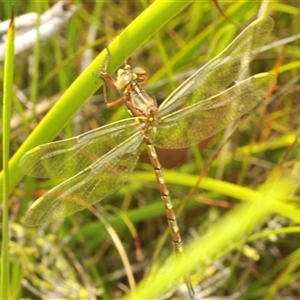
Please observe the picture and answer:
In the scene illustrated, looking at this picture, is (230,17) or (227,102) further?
(230,17)

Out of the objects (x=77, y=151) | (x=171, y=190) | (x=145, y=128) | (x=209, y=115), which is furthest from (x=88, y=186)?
(x=171, y=190)

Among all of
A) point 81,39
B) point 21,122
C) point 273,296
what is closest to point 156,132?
point 21,122

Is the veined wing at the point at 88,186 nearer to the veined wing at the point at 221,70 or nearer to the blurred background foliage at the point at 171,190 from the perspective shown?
the veined wing at the point at 221,70

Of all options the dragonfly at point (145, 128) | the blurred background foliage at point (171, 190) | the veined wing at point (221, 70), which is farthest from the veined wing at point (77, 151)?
the blurred background foliage at point (171, 190)

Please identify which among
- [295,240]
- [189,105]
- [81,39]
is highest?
[81,39]

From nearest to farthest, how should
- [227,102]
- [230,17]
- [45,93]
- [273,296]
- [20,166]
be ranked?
1. [20,166]
2. [227,102]
3. [230,17]
4. [273,296]
5. [45,93]

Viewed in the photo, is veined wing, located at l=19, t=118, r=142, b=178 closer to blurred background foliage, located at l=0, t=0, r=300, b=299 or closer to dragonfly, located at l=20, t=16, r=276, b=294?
dragonfly, located at l=20, t=16, r=276, b=294

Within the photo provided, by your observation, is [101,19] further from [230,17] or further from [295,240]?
[295,240]

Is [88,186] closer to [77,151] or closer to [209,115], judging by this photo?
[77,151]
